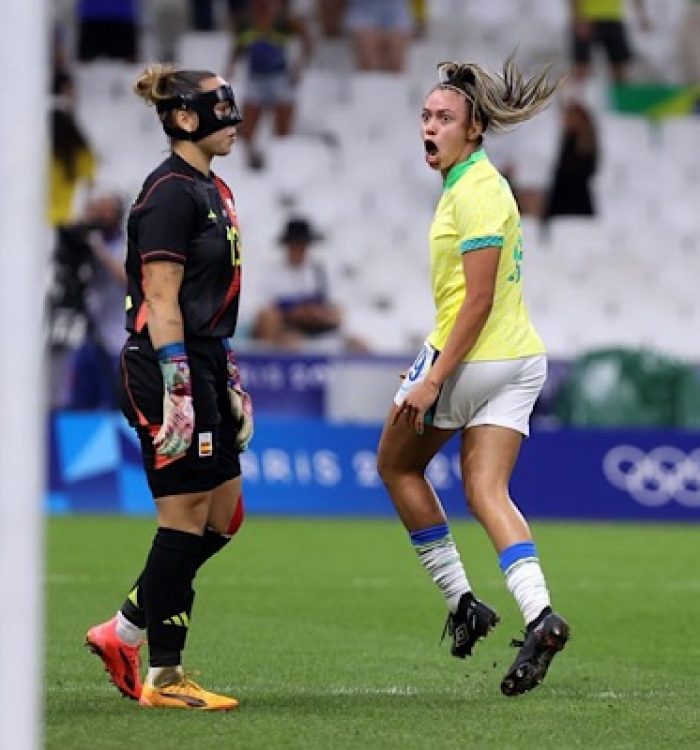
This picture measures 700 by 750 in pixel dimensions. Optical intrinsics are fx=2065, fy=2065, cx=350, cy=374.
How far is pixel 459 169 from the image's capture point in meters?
8.05

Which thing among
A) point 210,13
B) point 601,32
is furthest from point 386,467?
point 601,32

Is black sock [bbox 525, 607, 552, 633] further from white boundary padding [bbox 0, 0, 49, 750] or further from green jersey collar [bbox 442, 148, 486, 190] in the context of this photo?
white boundary padding [bbox 0, 0, 49, 750]

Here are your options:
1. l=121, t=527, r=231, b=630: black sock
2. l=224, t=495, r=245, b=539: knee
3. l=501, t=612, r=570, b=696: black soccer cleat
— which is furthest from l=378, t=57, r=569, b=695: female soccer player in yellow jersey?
l=121, t=527, r=231, b=630: black sock

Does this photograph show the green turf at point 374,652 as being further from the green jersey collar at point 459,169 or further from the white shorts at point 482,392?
the green jersey collar at point 459,169

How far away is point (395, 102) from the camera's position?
26750 millimetres

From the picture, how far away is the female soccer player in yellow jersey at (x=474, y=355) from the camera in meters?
7.79

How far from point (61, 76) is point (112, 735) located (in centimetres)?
1923

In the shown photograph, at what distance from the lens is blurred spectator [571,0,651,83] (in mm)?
27422

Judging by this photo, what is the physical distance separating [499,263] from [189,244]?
1244mm

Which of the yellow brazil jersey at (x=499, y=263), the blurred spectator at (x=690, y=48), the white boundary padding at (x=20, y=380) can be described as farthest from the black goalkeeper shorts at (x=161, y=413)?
the blurred spectator at (x=690, y=48)

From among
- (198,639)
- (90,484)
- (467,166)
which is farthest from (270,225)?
(467,166)

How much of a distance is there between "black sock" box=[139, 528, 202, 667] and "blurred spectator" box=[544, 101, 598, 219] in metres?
19.2

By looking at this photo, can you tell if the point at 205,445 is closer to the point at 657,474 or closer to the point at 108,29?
the point at 657,474

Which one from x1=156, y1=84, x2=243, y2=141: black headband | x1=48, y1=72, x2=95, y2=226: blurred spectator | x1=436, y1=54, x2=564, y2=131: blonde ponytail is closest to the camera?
x1=156, y1=84, x2=243, y2=141: black headband
